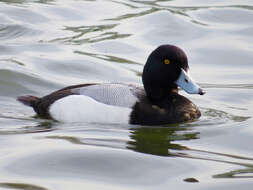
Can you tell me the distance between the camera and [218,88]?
10.1m

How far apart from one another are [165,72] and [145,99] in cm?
39

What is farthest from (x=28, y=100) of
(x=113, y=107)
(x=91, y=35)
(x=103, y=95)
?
(x=91, y=35)

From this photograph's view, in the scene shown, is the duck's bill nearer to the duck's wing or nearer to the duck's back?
the duck's back

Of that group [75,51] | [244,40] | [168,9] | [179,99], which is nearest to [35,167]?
[179,99]

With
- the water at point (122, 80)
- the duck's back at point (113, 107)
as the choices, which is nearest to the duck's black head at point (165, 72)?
the duck's back at point (113, 107)

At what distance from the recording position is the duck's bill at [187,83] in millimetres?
7984

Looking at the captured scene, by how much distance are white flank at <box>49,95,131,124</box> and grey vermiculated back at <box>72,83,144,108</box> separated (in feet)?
0.20

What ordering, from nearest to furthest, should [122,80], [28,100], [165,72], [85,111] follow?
[85,111] → [165,72] → [28,100] → [122,80]

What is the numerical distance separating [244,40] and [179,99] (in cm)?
498

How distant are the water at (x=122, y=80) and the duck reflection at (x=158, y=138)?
0.01 meters

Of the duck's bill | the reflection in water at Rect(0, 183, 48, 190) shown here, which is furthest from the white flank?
the reflection in water at Rect(0, 183, 48, 190)

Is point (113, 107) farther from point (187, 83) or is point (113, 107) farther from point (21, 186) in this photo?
point (21, 186)

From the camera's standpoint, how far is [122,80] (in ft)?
34.8

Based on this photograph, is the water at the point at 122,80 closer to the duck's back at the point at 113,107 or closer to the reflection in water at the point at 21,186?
the reflection in water at the point at 21,186
